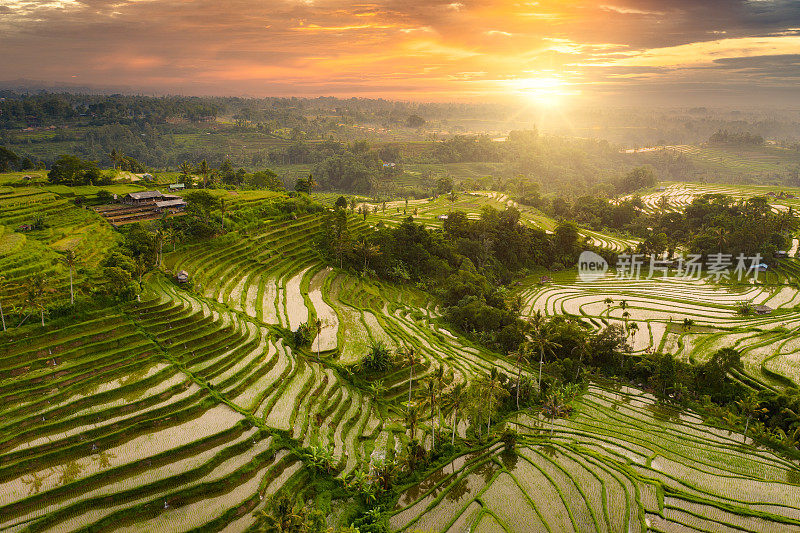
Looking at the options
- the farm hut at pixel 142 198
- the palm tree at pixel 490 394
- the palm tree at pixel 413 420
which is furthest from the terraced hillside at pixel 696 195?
the farm hut at pixel 142 198

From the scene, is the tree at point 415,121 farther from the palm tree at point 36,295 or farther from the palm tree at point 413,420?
the palm tree at point 413,420

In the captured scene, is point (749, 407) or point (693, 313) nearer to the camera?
point (749, 407)

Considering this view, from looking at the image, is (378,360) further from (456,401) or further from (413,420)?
(456,401)

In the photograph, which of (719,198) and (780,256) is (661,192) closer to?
(719,198)

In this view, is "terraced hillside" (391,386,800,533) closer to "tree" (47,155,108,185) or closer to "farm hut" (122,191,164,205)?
"farm hut" (122,191,164,205)

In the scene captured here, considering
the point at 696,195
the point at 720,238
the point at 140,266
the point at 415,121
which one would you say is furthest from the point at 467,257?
the point at 415,121

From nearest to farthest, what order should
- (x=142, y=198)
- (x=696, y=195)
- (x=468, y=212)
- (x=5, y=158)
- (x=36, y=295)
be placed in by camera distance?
(x=36, y=295), (x=142, y=198), (x=5, y=158), (x=468, y=212), (x=696, y=195)

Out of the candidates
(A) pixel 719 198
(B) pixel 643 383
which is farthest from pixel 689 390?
(A) pixel 719 198
